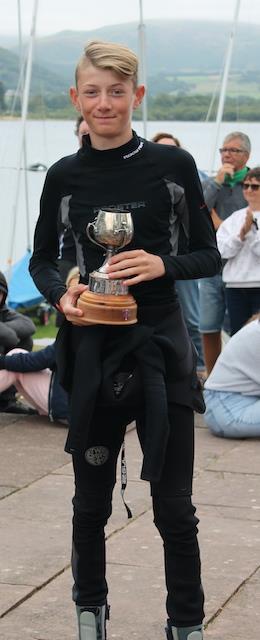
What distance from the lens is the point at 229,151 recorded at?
875 cm

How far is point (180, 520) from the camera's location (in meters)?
3.35

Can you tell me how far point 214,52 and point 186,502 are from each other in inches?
442

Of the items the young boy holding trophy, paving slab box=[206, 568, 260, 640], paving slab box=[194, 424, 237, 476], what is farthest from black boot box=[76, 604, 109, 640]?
paving slab box=[194, 424, 237, 476]

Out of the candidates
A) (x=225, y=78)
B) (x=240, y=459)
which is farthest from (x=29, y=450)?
(x=225, y=78)

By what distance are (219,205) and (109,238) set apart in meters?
5.73

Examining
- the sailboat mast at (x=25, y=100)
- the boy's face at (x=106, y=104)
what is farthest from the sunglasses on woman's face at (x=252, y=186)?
the boy's face at (x=106, y=104)

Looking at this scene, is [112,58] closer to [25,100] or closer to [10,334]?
[10,334]

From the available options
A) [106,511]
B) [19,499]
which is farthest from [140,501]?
→ [106,511]

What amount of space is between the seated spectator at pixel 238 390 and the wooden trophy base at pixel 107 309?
3.88 m

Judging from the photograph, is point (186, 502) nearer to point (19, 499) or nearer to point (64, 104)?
point (19, 499)

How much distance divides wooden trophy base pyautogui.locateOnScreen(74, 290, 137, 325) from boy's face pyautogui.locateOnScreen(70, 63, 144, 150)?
418mm

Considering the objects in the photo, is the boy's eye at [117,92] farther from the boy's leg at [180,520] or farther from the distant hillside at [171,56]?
the distant hillside at [171,56]

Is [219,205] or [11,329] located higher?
[219,205]

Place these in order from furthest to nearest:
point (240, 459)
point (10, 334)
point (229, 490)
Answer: point (10, 334)
point (240, 459)
point (229, 490)
